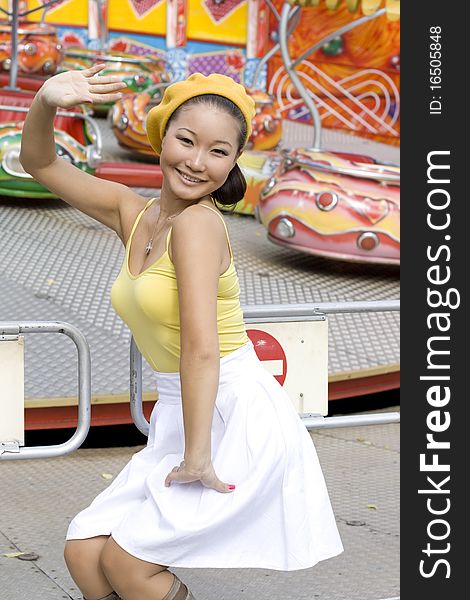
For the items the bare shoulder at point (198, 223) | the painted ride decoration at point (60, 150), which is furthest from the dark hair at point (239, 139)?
the painted ride decoration at point (60, 150)

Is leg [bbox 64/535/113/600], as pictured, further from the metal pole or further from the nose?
the nose

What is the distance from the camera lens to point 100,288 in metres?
5.42

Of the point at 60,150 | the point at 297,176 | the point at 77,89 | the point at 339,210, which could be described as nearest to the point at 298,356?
the point at 77,89

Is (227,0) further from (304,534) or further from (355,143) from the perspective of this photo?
(304,534)

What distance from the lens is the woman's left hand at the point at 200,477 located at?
2.15 m

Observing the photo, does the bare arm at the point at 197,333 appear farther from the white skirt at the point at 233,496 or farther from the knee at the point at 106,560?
the knee at the point at 106,560

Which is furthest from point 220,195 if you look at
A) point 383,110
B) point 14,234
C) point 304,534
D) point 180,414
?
point 383,110

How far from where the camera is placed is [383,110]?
517 inches

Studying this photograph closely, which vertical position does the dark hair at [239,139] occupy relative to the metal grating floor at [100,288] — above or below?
above

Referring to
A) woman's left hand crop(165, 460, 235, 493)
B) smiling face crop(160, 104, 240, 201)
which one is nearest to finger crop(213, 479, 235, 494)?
woman's left hand crop(165, 460, 235, 493)

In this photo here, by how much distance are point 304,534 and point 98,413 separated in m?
→ 2.17

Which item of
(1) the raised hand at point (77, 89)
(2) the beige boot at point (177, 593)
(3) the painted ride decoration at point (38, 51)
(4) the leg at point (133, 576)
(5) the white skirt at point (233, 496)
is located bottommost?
(2) the beige boot at point (177, 593)

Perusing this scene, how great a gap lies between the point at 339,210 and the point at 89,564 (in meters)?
4.12

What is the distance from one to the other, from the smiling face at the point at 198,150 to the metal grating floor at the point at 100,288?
2.16 meters
